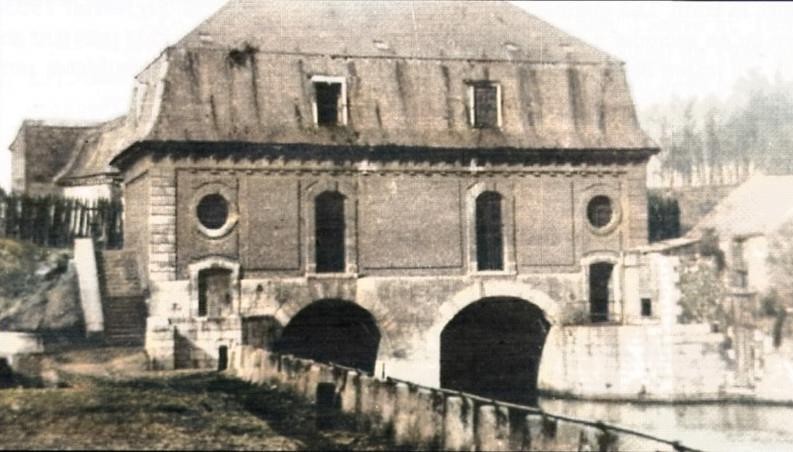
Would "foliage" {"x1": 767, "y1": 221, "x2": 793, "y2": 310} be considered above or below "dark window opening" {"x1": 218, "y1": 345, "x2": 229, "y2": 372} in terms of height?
above

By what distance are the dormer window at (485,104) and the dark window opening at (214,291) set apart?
7.42 meters

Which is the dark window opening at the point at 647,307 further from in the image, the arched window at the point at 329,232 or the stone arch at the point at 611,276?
the arched window at the point at 329,232

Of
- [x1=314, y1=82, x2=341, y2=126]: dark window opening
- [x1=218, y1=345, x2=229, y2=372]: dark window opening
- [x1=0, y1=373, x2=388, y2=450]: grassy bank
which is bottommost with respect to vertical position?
[x1=0, y1=373, x2=388, y2=450]: grassy bank

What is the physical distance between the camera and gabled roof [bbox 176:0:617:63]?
1121 inches

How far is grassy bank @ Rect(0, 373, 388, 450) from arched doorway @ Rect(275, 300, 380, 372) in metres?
6.82

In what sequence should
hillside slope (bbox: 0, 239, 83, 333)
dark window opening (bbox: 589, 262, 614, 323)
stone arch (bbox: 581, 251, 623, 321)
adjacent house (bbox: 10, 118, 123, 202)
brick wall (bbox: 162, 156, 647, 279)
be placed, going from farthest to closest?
adjacent house (bbox: 10, 118, 123, 202), dark window opening (bbox: 589, 262, 614, 323), stone arch (bbox: 581, 251, 623, 321), brick wall (bbox: 162, 156, 647, 279), hillside slope (bbox: 0, 239, 83, 333)

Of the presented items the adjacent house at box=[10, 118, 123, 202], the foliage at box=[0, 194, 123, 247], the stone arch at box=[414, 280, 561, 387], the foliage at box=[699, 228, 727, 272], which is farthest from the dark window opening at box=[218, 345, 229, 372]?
the adjacent house at box=[10, 118, 123, 202]

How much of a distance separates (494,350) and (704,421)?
260 inches

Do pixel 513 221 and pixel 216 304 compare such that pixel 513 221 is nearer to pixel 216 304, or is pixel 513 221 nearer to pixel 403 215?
pixel 403 215

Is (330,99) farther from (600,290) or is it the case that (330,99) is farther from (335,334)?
(600,290)

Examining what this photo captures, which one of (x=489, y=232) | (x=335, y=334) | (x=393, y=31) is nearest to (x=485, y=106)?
(x=393, y=31)

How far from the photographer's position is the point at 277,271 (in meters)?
27.3

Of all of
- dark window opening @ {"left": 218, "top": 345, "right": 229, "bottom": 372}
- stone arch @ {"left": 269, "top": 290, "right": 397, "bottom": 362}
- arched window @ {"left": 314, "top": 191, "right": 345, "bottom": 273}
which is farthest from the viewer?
arched window @ {"left": 314, "top": 191, "right": 345, "bottom": 273}

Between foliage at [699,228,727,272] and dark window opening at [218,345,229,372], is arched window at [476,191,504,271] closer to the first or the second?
foliage at [699,228,727,272]
